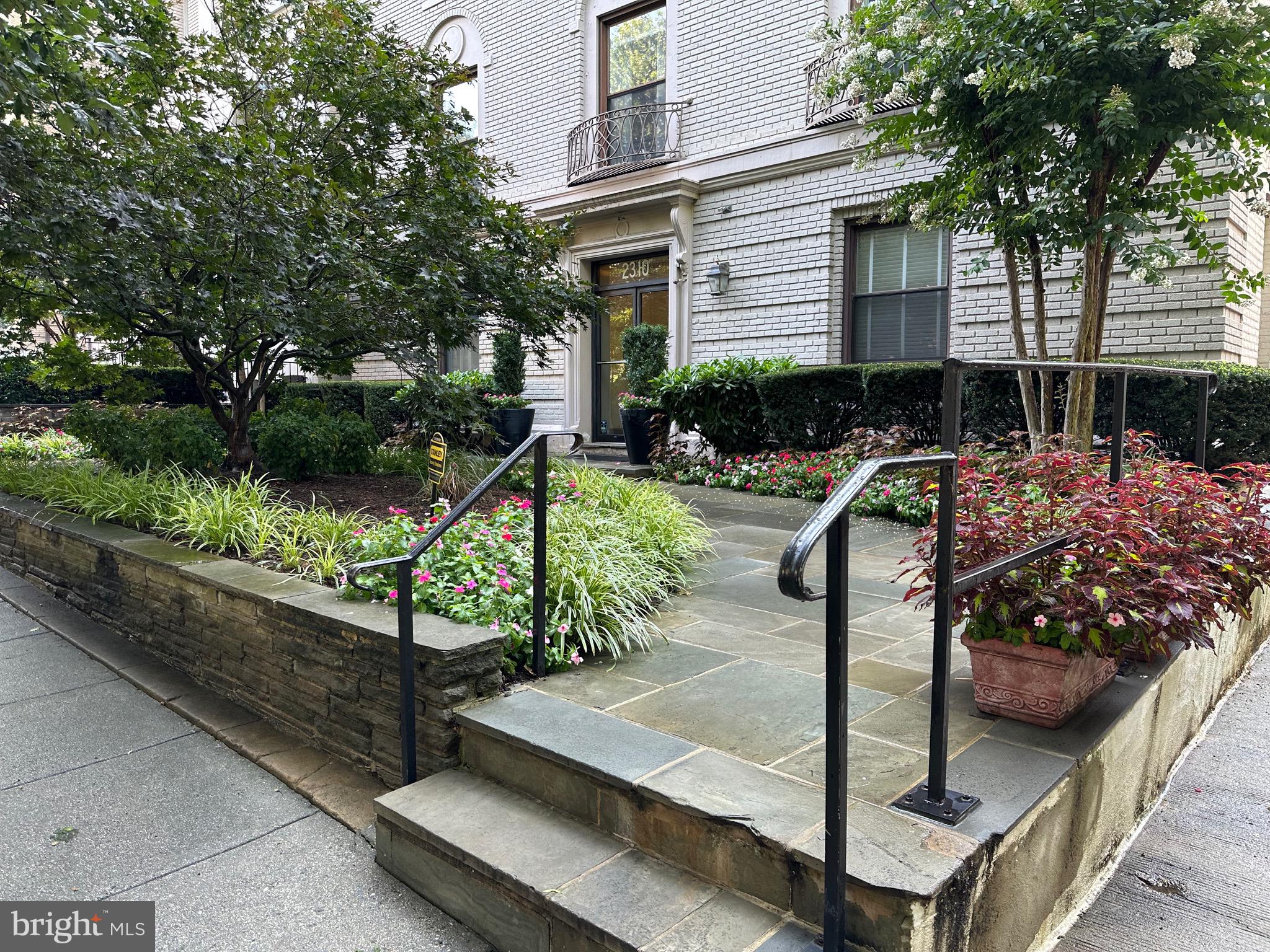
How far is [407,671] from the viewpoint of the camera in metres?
2.56

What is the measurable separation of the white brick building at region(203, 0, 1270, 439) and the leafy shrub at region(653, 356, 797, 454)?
4.04 ft

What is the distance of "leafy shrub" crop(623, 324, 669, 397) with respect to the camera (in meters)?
9.09

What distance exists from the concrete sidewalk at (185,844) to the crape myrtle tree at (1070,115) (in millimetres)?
4077

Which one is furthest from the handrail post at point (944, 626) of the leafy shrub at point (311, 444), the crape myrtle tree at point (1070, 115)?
the leafy shrub at point (311, 444)

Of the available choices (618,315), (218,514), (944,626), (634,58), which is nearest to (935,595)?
(944,626)

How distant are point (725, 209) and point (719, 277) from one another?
83 centimetres

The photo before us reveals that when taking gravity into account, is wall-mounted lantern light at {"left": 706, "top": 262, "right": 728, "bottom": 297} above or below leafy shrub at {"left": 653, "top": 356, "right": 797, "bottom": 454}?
above

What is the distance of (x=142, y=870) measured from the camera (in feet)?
7.90

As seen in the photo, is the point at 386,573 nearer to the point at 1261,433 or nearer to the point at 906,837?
the point at 906,837

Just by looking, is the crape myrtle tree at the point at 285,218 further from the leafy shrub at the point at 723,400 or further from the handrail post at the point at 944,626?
the handrail post at the point at 944,626

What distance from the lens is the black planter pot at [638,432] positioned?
8.98 meters

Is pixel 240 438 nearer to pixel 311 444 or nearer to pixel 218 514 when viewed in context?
pixel 311 444

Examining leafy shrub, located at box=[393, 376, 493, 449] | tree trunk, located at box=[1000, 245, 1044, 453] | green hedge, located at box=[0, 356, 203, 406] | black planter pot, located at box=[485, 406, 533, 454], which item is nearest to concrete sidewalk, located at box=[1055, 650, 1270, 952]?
tree trunk, located at box=[1000, 245, 1044, 453]

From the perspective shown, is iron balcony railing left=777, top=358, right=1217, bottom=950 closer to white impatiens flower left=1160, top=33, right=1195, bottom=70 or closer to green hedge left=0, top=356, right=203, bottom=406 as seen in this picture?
white impatiens flower left=1160, top=33, right=1195, bottom=70
